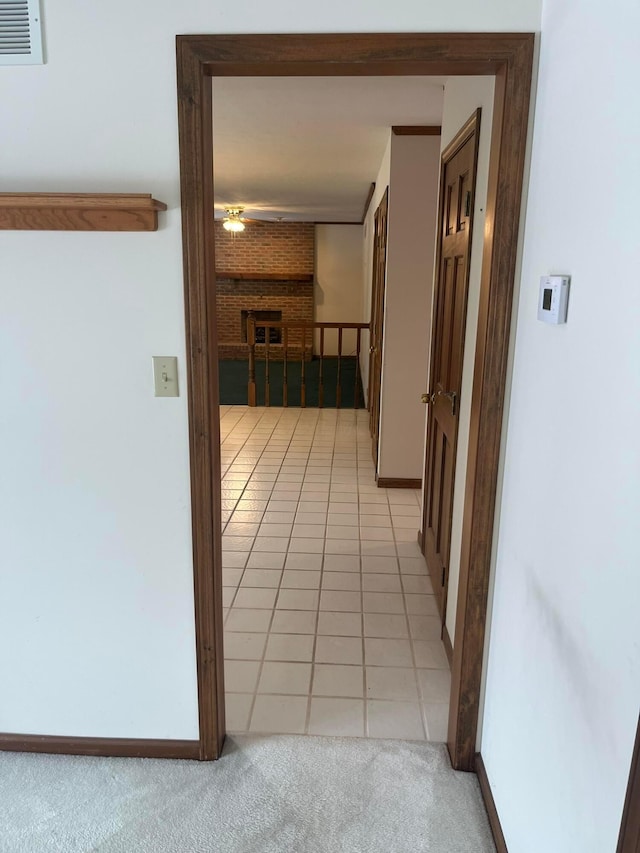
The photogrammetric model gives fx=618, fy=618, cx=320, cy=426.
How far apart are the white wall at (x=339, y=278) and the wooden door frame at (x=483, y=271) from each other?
8.38 metres

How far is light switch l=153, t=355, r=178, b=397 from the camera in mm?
1589

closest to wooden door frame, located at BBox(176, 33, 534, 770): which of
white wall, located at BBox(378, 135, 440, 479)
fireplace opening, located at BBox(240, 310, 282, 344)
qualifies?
white wall, located at BBox(378, 135, 440, 479)

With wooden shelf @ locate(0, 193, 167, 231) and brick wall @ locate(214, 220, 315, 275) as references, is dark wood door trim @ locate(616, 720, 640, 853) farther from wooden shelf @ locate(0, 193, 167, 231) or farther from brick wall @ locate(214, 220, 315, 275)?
brick wall @ locate(214, 220, 315, 275)

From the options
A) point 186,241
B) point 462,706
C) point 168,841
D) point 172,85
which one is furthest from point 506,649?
point 172,85

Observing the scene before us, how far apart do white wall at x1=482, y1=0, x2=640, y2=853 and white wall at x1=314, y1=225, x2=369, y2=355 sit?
8.56 metres

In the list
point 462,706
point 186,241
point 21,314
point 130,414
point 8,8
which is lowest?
point 462,706

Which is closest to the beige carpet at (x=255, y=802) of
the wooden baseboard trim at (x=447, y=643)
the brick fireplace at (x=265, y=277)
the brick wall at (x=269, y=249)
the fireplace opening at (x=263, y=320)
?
the wooden baseboard trim at (x=447, y=643)

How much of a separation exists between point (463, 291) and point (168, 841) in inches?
74.8

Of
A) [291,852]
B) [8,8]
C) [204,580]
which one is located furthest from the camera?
[204,580]

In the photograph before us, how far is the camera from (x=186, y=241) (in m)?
1.51

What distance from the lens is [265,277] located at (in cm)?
1012

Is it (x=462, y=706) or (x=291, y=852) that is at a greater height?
(x=462, y=706)

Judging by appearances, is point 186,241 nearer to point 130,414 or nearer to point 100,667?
point 130,414

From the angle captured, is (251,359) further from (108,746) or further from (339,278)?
(108,746)
